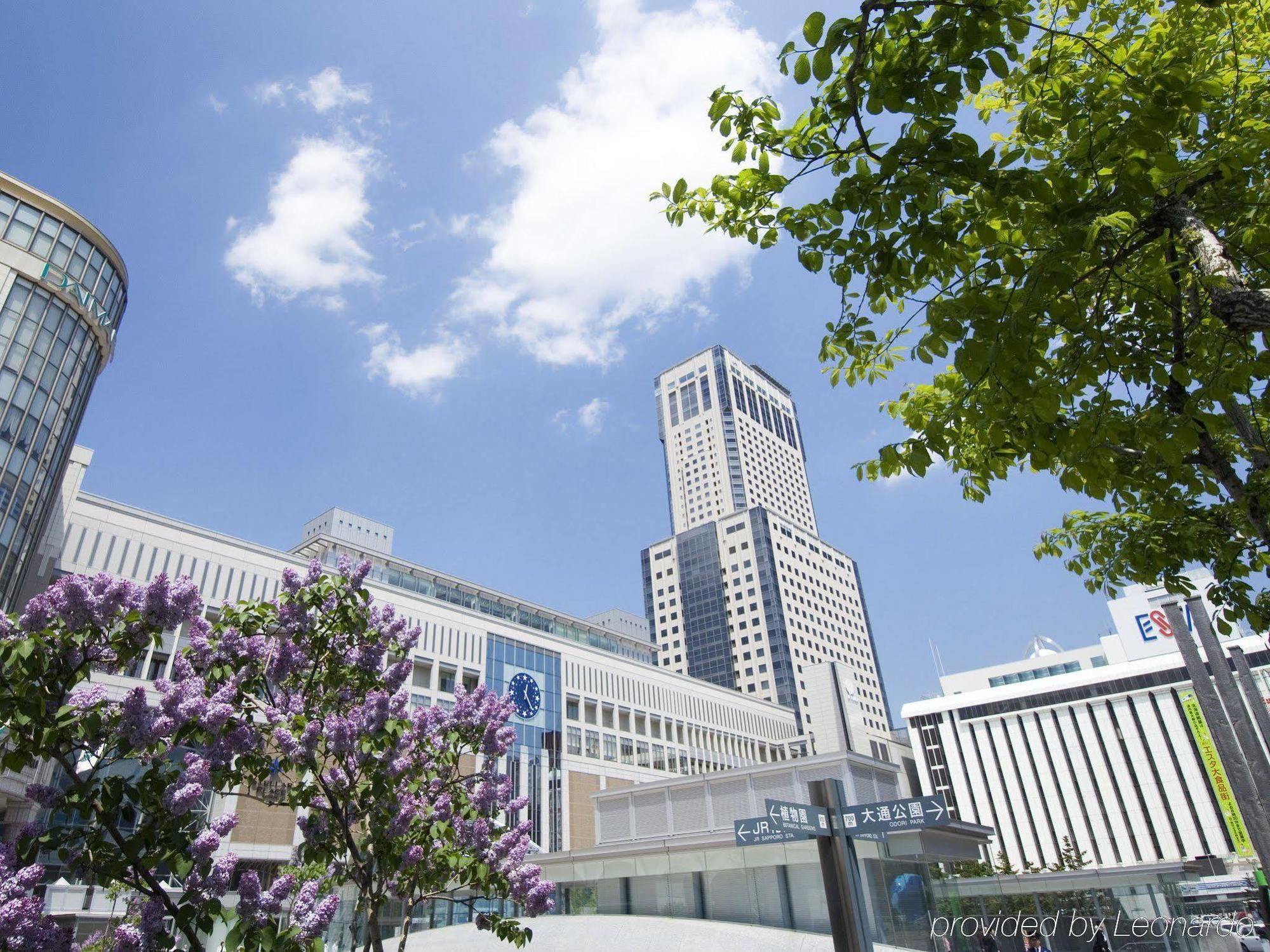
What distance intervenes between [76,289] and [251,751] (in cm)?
3963

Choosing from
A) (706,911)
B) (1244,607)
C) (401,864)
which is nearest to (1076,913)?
(706,911)

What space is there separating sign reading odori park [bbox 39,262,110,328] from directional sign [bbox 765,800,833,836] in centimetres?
4103

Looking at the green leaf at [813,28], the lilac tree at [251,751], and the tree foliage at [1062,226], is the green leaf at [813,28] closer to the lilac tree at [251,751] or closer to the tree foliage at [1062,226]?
the tree foliage at [1062,226]

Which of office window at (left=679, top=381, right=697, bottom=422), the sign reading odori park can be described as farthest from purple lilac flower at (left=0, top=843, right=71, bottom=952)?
office window at (left=679, top=381, right=697, bottom=422)

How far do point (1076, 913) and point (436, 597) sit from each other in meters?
46.3

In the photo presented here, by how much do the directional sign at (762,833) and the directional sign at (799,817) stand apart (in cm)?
6

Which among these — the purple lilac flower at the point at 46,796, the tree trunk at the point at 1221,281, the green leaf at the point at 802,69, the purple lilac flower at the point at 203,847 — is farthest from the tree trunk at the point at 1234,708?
the purple lilac flower at the point at 46,796

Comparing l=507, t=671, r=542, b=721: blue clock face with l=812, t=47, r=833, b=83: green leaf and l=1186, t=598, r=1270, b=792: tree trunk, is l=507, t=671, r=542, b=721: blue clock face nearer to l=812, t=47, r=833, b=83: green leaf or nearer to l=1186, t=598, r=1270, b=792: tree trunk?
l=1186, t=598, r=1270, b=792: tree trunk

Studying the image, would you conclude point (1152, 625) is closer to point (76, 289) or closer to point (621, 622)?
point (621, 622)

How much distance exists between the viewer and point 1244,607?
8672 millimetres

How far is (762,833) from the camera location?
27.2ft

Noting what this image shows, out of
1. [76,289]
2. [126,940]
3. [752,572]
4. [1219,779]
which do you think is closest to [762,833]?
[126,940]

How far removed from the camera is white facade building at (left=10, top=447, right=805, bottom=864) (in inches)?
1565

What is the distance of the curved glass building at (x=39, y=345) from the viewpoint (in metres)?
31.5
